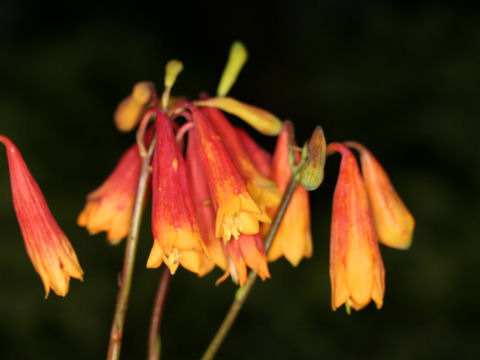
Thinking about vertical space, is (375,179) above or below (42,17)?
below

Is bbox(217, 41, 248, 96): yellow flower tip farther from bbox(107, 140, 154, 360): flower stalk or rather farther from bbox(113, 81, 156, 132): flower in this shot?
bbox(107, 140, 154, 360): flower stalk

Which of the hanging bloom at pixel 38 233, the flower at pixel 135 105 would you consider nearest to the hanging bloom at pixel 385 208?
the flower at pixel 135 105

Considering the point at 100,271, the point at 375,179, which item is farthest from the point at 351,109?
the point at 375,179

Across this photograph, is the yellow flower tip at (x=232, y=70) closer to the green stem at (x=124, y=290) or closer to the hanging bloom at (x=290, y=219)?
the hanging bloom at (x=290, y=219)

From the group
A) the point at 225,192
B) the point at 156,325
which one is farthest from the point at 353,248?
the point at 156,325

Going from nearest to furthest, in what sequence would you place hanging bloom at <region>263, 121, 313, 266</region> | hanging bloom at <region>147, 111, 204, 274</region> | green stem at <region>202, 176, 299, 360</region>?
hanging bloom at <region>147, 111, 204, 274</region>, green stem at <region>202, 176, 299, 360</region>, hanging bloom at <region>263, 121, 313, 266</region>

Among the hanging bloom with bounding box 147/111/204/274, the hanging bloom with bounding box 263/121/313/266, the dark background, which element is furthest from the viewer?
the dark background

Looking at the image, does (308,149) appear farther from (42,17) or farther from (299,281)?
(42,17)

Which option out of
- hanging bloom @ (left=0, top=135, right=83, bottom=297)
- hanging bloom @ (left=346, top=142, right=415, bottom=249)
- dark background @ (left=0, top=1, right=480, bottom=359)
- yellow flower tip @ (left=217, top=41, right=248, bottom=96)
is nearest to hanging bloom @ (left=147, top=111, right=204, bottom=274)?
hanging bloom @ (left=0, top=135, right=83, bottom=297)
